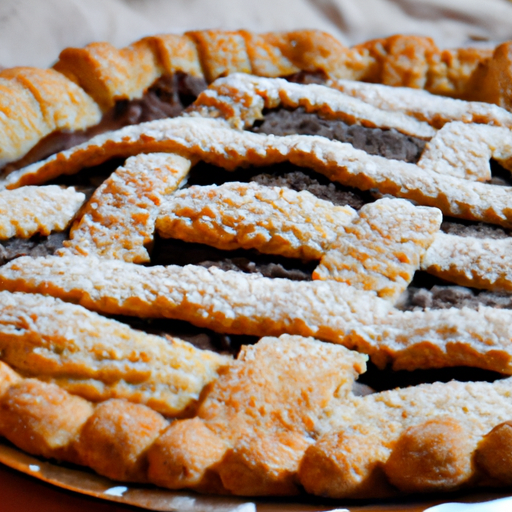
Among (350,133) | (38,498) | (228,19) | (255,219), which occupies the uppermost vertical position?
(228,19)

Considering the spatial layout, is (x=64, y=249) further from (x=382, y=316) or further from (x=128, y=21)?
(x=128, y=21)

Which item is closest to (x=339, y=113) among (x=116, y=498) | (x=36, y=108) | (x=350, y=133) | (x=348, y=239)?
(x=350, y=133)

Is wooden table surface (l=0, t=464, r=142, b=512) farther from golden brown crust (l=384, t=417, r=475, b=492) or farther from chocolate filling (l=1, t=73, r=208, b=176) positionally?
chocolate filling (l=1, t=73, r=208, b=176)

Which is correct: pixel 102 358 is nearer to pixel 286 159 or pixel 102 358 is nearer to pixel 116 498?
pixel 116 498

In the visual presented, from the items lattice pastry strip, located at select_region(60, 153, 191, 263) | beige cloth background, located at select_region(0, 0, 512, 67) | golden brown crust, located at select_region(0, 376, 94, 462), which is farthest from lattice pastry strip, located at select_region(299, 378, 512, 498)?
beige cloth background, located at select_region(0, 0, 512, 67)

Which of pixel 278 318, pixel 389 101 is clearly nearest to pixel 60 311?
pixel 278 318

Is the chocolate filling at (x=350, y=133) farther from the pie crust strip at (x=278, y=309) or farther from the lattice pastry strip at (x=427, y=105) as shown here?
the pie crust strip at (x=278, y=309)

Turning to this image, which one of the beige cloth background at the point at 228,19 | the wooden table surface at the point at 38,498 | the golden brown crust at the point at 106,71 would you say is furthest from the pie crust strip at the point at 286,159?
the wooden table surface at the point at 38,498
